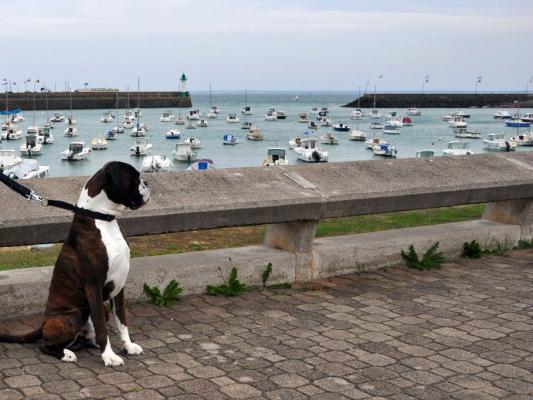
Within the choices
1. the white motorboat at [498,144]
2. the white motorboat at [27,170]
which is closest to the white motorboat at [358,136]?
the white motorboat at [498,144]

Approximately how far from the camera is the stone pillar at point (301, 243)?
7.75 meters

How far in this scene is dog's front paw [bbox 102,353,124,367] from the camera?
5449mm

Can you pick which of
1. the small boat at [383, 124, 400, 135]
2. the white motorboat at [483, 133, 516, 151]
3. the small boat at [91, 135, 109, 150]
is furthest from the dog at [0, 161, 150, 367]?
the small boat at [383, 124, 400, 135]

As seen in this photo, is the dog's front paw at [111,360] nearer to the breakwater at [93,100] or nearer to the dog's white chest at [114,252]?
the dog's white chest at [114,252]

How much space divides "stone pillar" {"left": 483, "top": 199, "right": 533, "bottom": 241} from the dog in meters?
5.60

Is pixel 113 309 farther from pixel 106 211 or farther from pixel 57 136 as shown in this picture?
pixel 57 136

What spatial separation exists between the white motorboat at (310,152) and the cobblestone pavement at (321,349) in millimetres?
71015

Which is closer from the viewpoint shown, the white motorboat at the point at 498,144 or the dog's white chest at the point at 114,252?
the dog's white chest at the point at 114,252

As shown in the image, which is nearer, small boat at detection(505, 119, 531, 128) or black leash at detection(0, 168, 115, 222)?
black leash at detection(0, 168, 115, 222)

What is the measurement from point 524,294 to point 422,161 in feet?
7.21

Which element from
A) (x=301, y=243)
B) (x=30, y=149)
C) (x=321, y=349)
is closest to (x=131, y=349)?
(x=321, y=349)

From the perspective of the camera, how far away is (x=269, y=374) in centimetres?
539

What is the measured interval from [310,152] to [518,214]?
7067 centimetres

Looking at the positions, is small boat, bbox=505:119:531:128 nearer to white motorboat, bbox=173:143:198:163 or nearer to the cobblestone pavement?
white motorboat, bbox=173:143:198:163
